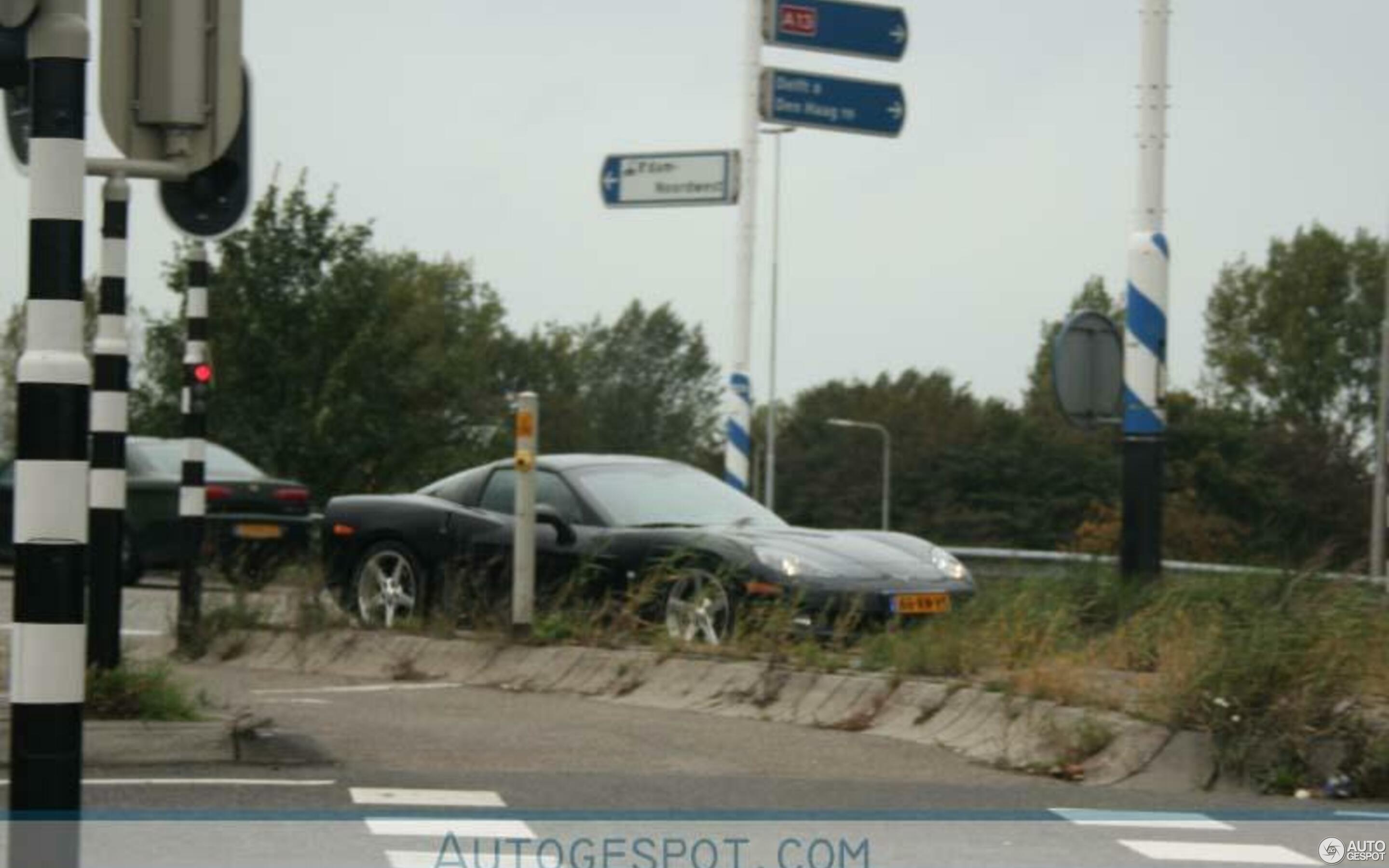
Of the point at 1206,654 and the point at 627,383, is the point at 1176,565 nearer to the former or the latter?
the point at 1206,654

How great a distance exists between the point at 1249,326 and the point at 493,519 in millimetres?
82005

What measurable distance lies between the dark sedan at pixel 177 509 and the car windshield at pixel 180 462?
1cm

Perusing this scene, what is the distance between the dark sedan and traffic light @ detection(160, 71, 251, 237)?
12.5m

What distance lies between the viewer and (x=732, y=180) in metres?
20.3

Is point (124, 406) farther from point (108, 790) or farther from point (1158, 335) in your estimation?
point (1158, 335)

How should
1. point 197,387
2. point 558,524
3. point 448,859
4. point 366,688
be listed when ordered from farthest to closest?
point 197,387
point 558,524
point 366,688
point 448,859

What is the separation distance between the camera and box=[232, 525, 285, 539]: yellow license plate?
75.4ft

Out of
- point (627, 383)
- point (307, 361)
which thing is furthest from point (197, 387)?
point (627, 383)

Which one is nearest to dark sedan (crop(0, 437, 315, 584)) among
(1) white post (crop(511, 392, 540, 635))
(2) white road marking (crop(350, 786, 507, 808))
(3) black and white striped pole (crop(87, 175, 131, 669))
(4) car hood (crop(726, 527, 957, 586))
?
→ (1) white post (crop(511, 392, 540, 635))

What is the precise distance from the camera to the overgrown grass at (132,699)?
9055 millimetres

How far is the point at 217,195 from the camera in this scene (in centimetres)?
985

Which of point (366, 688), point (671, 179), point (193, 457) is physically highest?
point (671, 179)

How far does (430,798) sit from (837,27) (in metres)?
13.4

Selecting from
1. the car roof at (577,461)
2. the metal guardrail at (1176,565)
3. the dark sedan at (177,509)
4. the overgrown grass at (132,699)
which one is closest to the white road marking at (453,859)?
the overgrown grass at (132,699)
